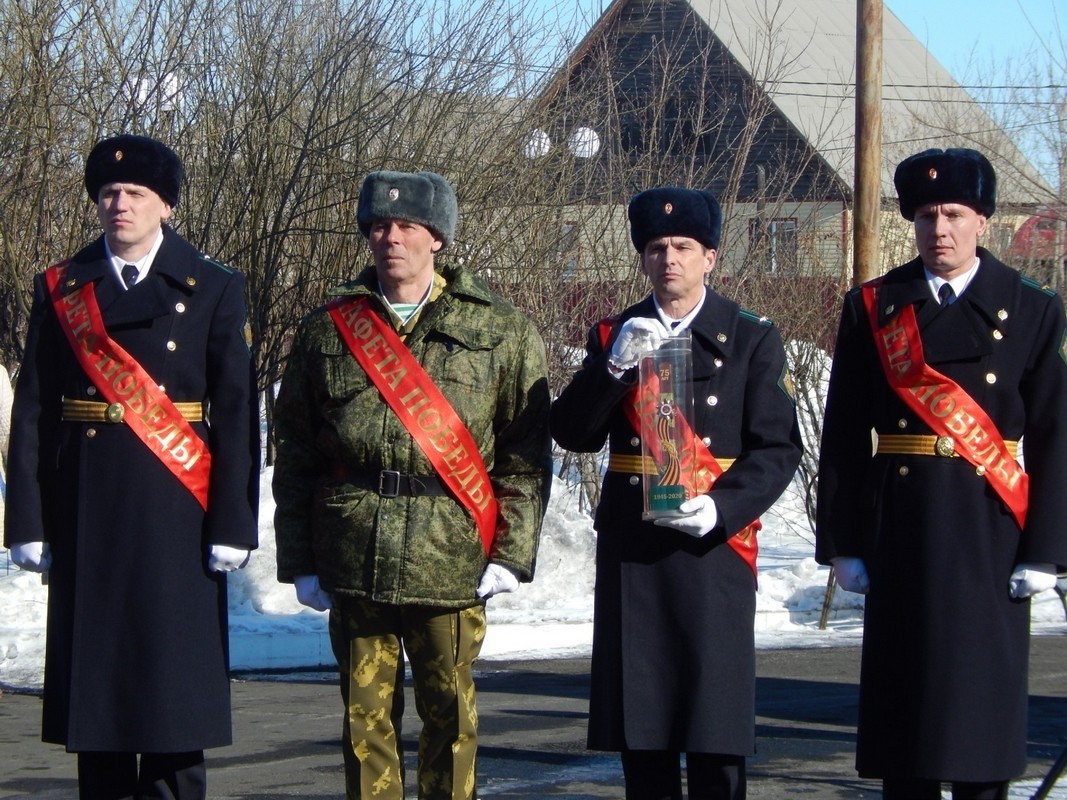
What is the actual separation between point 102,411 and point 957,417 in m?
2.35

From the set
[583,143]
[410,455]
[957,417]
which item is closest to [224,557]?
[410,455]

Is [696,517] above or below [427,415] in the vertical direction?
below

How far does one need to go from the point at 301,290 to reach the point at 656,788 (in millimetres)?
8454

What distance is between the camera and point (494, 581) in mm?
4434

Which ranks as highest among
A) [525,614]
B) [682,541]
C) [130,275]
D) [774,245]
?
[774,245]

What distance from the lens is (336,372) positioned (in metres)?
4.50

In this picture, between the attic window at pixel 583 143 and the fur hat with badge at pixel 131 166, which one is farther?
the attic window at pixel 583 143

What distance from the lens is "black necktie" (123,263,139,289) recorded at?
15.0 ft

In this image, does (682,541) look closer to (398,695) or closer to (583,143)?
(398,695)

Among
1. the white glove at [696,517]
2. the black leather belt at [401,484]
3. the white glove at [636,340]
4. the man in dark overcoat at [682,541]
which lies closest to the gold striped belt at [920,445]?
the man in dark overcoat at [682,541]

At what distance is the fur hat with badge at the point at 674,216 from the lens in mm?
4434

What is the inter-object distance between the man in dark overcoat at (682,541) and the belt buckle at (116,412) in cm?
121

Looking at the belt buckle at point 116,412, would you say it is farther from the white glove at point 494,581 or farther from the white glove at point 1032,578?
the white glove at point 1032,578

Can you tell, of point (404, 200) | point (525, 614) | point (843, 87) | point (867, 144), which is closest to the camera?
point (404, 200)
